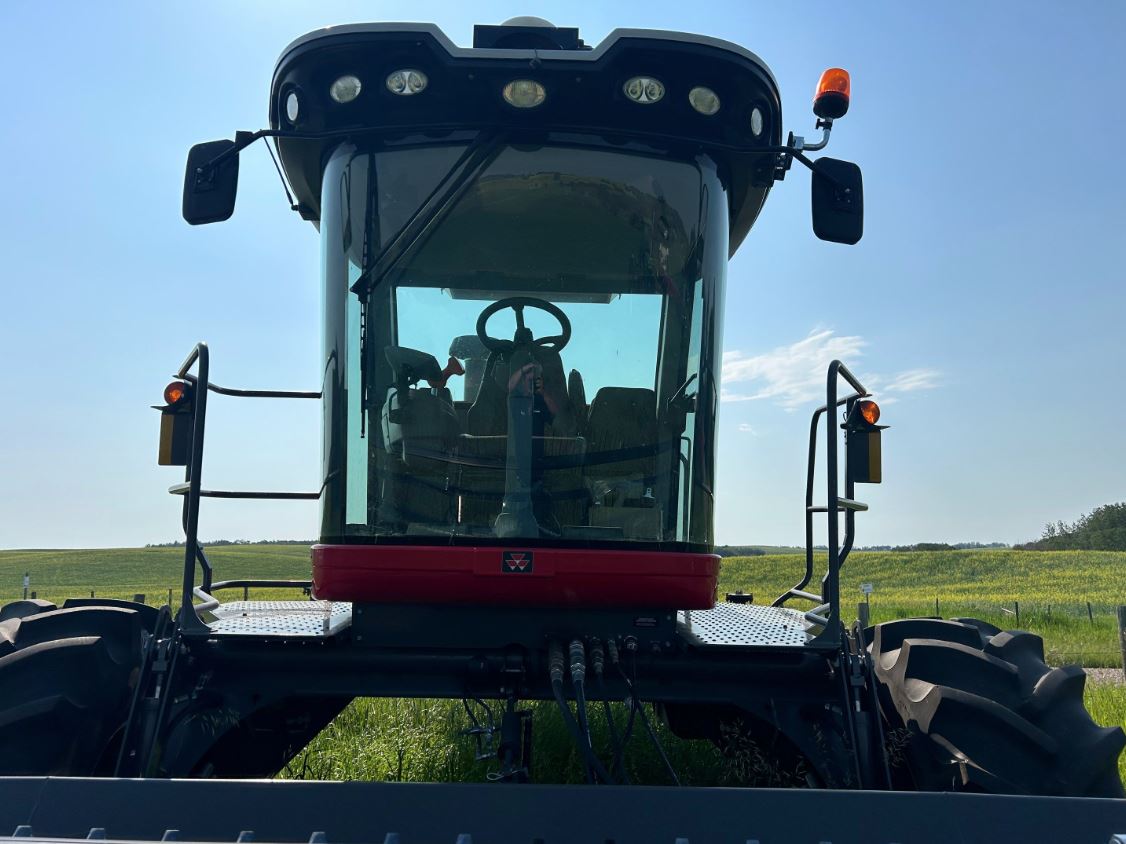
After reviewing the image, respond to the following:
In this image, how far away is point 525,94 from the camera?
3.27 meters

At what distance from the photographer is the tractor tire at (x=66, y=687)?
272 centimetres

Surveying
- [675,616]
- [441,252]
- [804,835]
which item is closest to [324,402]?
[441,252]

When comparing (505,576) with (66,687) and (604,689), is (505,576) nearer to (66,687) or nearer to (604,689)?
(604,689)

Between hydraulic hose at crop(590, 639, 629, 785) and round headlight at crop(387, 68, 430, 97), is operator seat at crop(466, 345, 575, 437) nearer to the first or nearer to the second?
hydraulic hose at crop(590, 639, 629, 785)

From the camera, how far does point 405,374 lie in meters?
3.28

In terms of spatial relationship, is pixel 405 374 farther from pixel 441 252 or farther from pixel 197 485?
pixel 197 485

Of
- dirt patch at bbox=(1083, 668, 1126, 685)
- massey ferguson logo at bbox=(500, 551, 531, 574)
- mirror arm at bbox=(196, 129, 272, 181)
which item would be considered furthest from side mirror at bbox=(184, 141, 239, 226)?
dirt patch at bbox=(1083, 668, 1126, 685)

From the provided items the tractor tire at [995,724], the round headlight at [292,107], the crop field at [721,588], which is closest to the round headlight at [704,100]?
the round headlight at [292,107]

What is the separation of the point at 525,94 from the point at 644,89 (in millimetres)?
416

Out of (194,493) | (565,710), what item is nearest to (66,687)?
(194,493)

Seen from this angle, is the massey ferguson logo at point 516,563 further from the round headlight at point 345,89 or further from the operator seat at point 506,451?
the round headlight at point 345,89

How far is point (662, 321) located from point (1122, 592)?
113ft

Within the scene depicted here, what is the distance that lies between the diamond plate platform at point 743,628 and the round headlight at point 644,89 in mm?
1858

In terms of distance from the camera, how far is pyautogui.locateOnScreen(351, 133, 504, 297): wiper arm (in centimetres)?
328
